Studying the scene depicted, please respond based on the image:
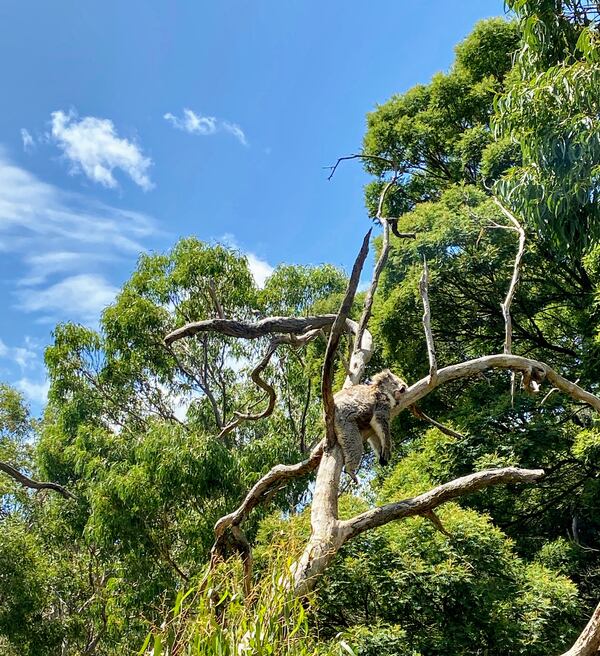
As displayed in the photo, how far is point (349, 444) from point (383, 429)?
252mm

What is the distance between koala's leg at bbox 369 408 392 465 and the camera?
3346mm

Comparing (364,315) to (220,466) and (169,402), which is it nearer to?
(220,466)

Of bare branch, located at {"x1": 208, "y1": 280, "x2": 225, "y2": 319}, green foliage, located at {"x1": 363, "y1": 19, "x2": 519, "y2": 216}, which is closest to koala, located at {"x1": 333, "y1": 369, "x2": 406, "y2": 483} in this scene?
bare branch, located at {"x1": 208, "y1": 280, "x2": 225, "y2": 319}

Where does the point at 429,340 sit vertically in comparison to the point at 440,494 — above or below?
above

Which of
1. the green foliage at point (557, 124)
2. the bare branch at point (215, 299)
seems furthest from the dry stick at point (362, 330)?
the bare branch at point (215, 299)

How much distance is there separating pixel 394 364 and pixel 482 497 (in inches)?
74.4

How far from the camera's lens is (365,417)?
3.29 m

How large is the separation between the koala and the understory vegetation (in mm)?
775

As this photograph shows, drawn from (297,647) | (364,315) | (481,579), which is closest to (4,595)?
(481,579)

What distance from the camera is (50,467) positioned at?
873cm

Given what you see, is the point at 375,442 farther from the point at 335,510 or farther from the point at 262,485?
the point at 262,485

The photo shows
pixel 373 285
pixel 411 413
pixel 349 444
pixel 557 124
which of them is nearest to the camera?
pixel 349 444

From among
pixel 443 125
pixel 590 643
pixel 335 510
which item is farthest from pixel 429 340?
pixel 443 125

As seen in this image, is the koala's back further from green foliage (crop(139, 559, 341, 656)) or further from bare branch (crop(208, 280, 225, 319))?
bare branch (crop(208, 280, 225, 319))
